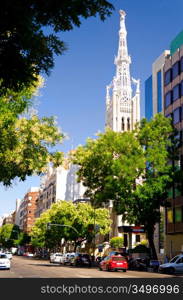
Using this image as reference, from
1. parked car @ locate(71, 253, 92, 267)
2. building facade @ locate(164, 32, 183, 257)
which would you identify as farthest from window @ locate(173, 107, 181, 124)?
parked car @ locate(71, 253, 92, 267)

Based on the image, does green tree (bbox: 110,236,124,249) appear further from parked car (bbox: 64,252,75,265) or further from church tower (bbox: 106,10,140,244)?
church tower (bbox: 106,10,140,244)

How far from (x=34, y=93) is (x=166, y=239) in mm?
36551

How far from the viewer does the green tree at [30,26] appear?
24.0ft

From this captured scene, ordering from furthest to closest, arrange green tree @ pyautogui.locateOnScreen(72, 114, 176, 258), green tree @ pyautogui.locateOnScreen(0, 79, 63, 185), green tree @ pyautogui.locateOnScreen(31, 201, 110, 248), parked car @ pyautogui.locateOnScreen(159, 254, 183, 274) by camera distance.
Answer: green tree @ pyautogui.locateOnScreen(31, 201, 110, 248) < green tree @ pyautogui.locateOnScreen(72, 114, 176, 258) < parked car @ pyautogui.locateOnScreen(159, 254, 183, 274) < green tree @ pyautogui.locateOnScreen(0, 79, 63, 185)

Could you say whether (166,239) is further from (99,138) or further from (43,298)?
(43,298)

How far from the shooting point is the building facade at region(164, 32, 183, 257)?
49938 mm

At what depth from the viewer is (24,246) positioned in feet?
542

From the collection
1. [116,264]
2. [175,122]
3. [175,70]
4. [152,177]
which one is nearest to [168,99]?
[175,70]

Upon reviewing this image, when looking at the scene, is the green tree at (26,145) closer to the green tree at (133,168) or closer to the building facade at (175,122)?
the green tree at (133,168)

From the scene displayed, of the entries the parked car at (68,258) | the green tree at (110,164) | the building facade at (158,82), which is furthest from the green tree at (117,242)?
the green tree at (110,164)

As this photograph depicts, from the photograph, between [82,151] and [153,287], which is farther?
[82,151]

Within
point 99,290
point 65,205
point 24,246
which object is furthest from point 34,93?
point 24,246

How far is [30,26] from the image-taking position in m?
7.46

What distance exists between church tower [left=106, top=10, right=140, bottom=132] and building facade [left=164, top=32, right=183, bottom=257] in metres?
59.4
